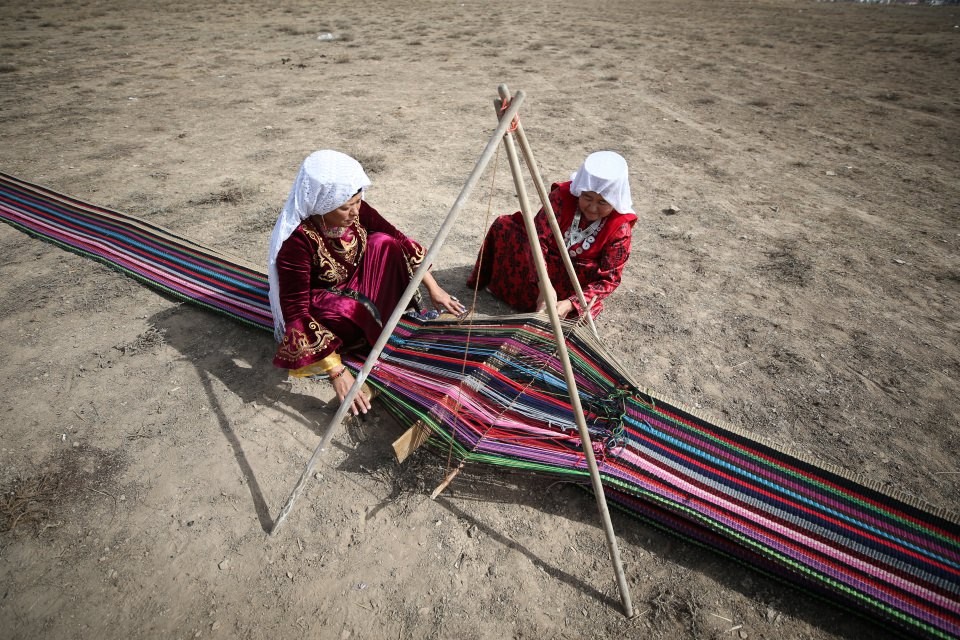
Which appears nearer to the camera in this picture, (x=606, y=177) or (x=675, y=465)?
(x=675, y=465)

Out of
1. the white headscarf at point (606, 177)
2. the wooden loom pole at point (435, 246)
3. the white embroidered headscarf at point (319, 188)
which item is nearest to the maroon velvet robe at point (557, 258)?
the white headscarf at point (606, 177)

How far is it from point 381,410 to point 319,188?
1.09 m

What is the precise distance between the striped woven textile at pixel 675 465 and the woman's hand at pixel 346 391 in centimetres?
10

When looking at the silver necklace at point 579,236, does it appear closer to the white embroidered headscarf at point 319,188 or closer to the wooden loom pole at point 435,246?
the white embroidered headscarf at point 319,188

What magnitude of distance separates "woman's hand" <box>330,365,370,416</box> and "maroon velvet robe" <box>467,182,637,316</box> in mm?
887

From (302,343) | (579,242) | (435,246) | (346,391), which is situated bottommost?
(346,391)

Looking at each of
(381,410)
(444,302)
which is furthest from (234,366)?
(444,302)

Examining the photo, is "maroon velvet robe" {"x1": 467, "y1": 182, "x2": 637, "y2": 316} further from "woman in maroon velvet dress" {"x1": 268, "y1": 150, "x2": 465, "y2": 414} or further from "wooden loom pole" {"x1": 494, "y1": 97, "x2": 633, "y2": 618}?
"wooden loom pole" {"x1": 494, "y1": 97, "x2": 633, "y2": 618}

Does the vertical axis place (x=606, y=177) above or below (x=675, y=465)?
above

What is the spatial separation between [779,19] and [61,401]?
1809cm

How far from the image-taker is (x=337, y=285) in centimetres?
250

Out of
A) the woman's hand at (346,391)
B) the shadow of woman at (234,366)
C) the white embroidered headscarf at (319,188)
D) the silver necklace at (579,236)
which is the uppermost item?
the white embroidered headscarf at (319,188)

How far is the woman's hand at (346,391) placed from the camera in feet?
7.04

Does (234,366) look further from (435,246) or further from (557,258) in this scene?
(557,258)
